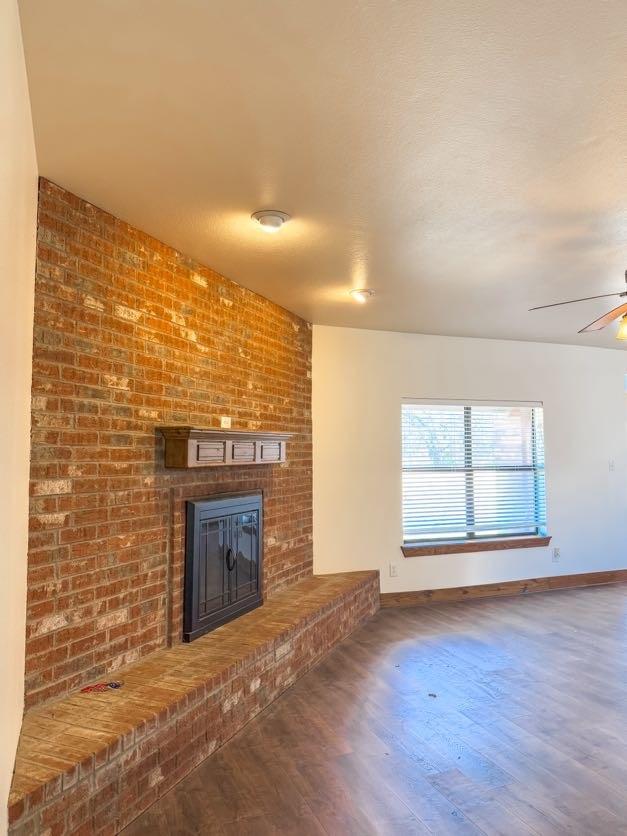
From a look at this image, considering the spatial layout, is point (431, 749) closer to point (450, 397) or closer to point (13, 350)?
point (13, 350)

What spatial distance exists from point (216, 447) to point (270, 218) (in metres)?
1.28

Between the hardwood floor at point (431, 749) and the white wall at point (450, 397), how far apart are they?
1.13 meters

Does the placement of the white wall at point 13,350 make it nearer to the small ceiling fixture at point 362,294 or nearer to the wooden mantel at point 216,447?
the wooden mantel at point 216,447

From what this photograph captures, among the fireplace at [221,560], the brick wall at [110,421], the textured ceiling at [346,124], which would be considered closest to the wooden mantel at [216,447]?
A: the brick wall at [110,421]

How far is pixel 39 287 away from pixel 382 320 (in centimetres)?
324

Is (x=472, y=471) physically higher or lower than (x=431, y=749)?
higher

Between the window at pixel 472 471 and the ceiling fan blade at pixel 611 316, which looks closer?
the ceiling fan blade at pixel 611 316

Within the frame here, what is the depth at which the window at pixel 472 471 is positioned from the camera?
5742 mm

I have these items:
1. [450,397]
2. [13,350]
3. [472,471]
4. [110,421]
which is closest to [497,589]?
[472,471]

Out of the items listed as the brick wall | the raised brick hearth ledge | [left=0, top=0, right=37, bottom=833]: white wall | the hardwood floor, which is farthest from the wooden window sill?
[left=0, top=0, right=37, bottom=833]: white wall

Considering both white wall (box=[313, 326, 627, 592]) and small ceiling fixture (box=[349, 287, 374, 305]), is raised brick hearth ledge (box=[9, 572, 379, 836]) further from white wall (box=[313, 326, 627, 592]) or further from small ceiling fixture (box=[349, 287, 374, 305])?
small ceiling fixture (box=[349, 287, 374, 305])

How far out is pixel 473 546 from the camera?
19.1 feet

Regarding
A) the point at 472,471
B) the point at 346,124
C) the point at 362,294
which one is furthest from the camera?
the point at 472,471

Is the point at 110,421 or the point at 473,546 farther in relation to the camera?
the point at 473,546
